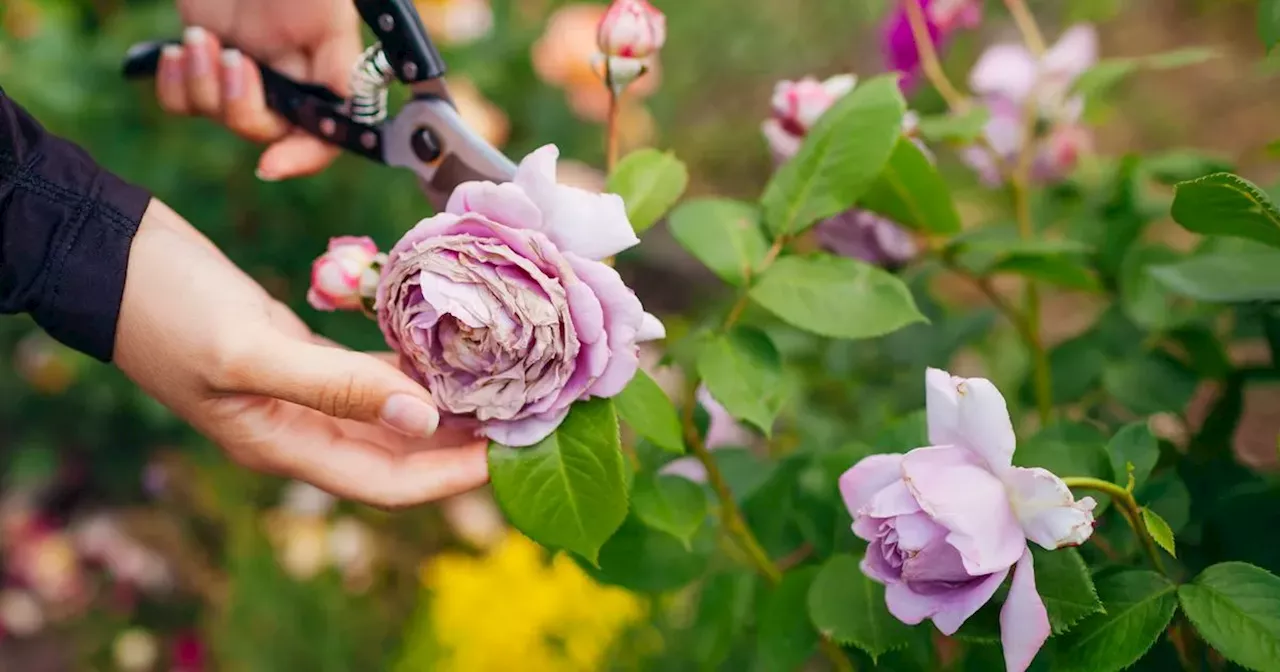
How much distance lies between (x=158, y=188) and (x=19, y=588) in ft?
2.57

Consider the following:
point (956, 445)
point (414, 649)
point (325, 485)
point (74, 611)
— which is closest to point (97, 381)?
point (74, 611)

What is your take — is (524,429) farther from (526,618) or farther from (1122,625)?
(526,618)

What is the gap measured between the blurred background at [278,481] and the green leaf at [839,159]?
38cm

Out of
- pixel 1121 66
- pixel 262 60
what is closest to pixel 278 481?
pixel 262 60

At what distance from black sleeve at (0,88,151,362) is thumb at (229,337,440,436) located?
0.34 feet

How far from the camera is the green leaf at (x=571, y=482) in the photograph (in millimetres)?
490

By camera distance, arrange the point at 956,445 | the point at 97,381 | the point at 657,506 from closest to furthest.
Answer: the point at 956,445
the point at 657,506
the point at 97,381

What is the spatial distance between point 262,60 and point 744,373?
0.44 meters

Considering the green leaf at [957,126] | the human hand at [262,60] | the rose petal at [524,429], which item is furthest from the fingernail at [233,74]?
the green leaf at [957,126]

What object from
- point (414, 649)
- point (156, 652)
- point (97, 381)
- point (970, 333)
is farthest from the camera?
point (156, 652)

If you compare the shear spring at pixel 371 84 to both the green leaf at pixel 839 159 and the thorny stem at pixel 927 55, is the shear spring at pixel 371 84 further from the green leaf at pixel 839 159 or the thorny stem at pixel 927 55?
the thorny stem at pixel 927 55

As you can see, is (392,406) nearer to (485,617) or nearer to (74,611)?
(485,617)

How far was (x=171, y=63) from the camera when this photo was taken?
2.36 feet

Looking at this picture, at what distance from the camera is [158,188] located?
4.36ft
